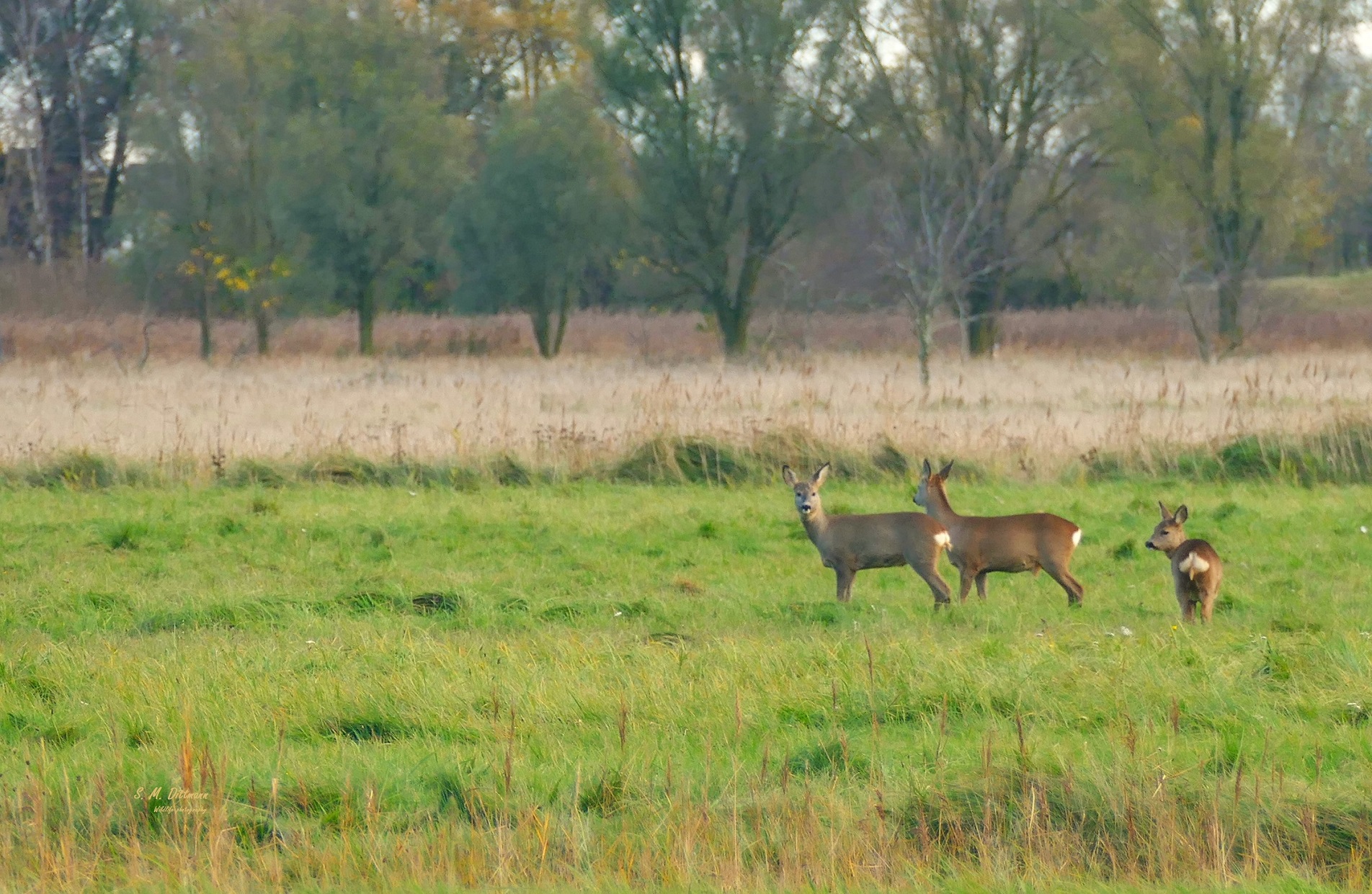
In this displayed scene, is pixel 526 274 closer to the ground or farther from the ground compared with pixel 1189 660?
farther from the ground

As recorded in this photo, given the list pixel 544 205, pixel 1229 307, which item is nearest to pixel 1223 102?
pixel 1229 307

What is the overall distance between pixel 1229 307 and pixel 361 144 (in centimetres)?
2653

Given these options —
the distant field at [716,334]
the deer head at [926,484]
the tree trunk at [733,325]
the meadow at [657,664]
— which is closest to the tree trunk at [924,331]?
the meadow at [657,664]

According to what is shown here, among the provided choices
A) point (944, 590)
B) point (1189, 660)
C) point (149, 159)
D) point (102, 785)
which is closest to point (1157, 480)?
point (944, 590)

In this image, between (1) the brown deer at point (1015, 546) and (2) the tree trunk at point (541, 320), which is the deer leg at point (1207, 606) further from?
(2) the tree trunk at point (541, 320)

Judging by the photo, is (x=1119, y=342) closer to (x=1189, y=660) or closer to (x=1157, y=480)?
(x=1157, y=480)

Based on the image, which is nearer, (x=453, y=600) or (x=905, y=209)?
(x=453, y=600)

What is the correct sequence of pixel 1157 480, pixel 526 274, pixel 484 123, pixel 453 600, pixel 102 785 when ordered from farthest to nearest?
pixel 484 123 < pixel 526 274 < pixel 1157 480 < pixel 453 600 < pixel 102 785

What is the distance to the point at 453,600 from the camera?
11000 millimetres

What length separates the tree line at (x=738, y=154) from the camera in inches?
1660

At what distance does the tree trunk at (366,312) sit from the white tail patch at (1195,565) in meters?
39.3

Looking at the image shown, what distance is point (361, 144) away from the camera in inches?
1799

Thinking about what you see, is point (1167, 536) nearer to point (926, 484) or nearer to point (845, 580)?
point (926, 484)

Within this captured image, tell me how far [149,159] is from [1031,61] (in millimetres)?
26107
